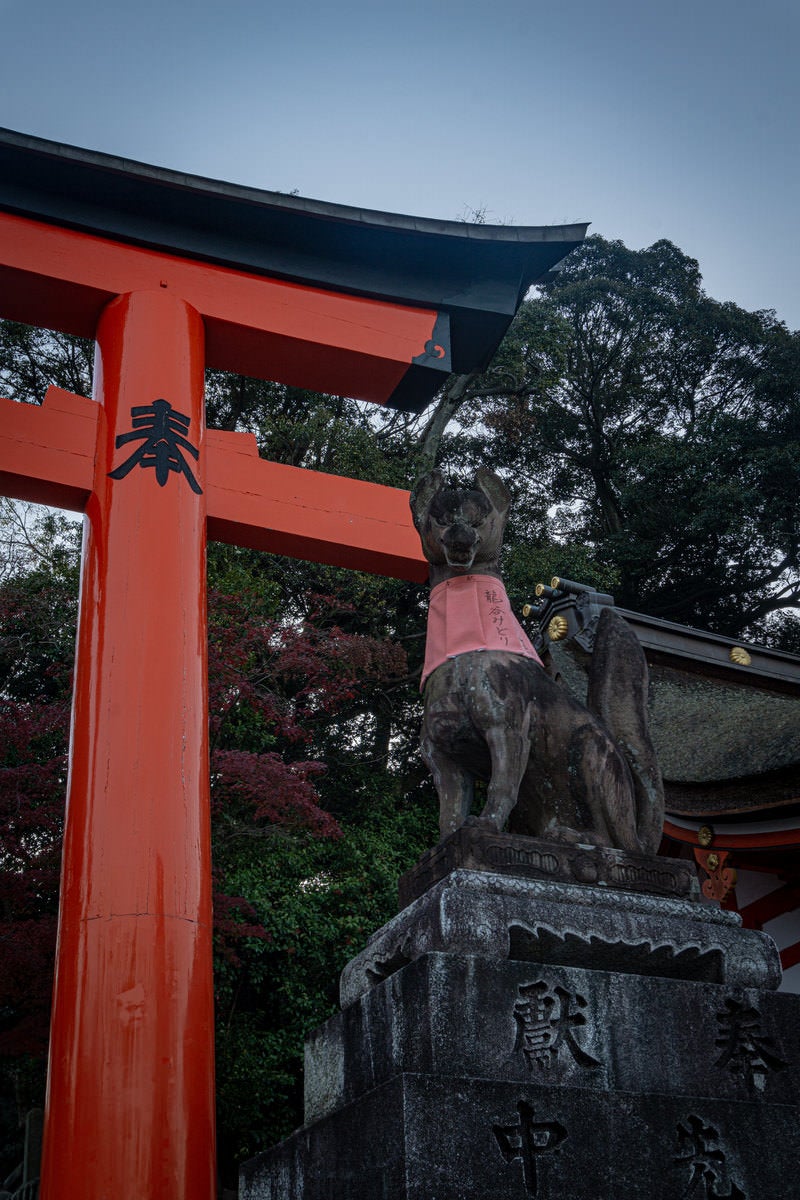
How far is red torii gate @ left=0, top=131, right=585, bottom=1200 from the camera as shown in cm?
326

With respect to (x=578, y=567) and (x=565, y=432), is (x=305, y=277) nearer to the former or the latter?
(x=578, y=567)

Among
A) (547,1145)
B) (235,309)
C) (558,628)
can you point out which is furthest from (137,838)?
(558,628)

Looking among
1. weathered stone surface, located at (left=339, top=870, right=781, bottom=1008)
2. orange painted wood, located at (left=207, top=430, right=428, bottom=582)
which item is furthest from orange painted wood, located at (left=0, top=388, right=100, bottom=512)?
weathered stone surface, located at (left=339, top=870, right=781, bottom=1008)

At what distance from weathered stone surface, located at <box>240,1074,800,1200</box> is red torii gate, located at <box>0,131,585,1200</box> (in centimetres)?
116

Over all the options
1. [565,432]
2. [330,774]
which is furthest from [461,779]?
[565,432]

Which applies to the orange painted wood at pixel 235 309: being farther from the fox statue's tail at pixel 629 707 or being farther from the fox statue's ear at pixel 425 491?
the fox statue's tail at pixel 629 707

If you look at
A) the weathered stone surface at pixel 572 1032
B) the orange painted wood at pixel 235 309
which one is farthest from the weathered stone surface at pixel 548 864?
the orange painted wood at pixel 235 309

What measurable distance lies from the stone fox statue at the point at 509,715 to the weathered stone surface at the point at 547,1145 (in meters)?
0.70

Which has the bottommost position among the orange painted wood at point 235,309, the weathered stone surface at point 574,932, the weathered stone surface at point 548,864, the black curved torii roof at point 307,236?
the weathered stone surface at point 574,932

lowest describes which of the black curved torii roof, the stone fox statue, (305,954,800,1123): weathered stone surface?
(305,954,800,1123): weathered stone surface

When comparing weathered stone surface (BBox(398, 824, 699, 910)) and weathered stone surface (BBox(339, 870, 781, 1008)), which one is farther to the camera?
weathered stone surface (BBox(398, 824, 699, 910))

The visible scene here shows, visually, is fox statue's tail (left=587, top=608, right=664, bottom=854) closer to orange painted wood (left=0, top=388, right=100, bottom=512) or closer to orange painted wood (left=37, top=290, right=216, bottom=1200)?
orange painted wood (left=37, top=290, right=216, bottom=1200)

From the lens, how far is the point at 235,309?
4.90m

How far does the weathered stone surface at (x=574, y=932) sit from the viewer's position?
234 centimetres
